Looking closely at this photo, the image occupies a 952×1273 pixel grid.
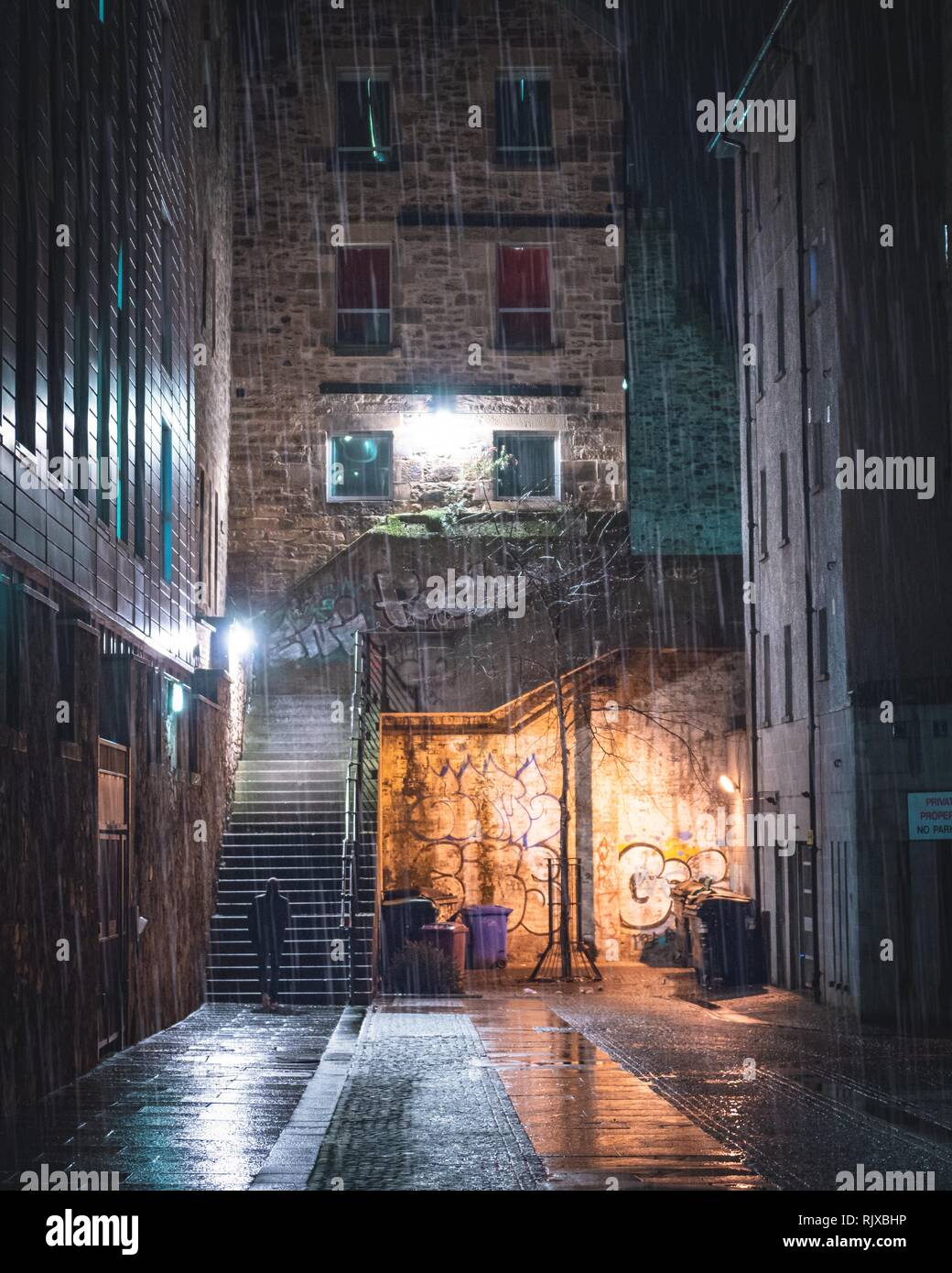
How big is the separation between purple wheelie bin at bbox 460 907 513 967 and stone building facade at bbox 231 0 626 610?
10094 millimetres

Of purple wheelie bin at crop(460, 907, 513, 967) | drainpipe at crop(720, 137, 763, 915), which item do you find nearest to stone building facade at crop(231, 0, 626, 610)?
drainpipe at crop(720, 137, 763, 915)

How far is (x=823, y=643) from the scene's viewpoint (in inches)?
835

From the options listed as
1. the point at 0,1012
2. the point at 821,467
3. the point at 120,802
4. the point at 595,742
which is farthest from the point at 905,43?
the point at 0,1012

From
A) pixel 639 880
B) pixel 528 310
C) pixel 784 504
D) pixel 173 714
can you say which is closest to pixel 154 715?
pixel 173 714

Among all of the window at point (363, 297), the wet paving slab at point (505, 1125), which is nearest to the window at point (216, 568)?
the window at point (363, 297)

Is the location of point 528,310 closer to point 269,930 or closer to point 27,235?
point 269,930

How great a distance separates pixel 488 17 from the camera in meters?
33.0

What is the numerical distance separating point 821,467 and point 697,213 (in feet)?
44.6

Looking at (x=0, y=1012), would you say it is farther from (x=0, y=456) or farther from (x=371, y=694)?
(x=371, y=694)

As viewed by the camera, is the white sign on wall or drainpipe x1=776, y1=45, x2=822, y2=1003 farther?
drainpipe x1=776, y1=45, x2=822, y2=1003

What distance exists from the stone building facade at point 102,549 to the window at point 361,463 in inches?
344

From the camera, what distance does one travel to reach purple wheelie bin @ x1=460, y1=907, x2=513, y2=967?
2431 centimetres

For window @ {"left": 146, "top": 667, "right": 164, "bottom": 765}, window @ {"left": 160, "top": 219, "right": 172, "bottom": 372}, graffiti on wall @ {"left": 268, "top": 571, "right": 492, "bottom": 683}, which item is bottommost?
window @ {"left": 146, "top": 667, "right": 164, "bottom": 765}

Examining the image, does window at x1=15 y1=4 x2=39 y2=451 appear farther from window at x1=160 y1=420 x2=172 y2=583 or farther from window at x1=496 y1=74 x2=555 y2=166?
window at x1=496 y1=74 x2=555 y2=166
